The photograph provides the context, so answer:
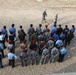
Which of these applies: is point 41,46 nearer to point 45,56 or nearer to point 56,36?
point 45,56

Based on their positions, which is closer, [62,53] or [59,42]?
[62,53]

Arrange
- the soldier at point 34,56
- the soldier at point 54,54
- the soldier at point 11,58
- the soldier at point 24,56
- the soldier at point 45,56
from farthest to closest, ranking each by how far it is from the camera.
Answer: the soldier at point 54,54, the soldier at point 45,56, the soldier at point 34,56, the soldier at point 24,56, the soldier at point 11,58

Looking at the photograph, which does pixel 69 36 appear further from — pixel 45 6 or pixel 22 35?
pixel 45 6

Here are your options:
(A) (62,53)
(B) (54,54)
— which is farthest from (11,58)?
(A) (62,53)

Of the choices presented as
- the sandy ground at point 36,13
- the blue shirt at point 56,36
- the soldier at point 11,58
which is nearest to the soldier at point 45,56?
the sandy ground at point 36,13

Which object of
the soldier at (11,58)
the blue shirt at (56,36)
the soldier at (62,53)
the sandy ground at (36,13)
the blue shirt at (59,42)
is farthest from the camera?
the sandy ground at (36,13)

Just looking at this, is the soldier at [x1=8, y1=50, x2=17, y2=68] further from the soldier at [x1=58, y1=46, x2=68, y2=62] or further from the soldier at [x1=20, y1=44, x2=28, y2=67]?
the soldier at [x1=58, y1=46, x2=68, y2=62]

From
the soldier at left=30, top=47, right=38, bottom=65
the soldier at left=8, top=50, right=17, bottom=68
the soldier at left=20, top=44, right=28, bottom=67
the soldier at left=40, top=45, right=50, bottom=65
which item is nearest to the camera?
the soldier at left=8, top=50, right=17, bottom=68

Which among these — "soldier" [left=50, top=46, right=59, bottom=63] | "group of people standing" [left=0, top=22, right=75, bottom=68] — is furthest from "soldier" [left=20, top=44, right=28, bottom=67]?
"soldier" [left=50, top=46, right=59, bottom=63]

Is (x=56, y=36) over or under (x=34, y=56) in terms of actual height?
over

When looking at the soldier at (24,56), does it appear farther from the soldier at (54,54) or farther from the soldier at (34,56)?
the soldier at (54,54)

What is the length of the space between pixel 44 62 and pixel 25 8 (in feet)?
29.7

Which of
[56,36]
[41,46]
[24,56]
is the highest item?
[56,36]

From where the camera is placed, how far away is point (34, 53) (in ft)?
48.6
